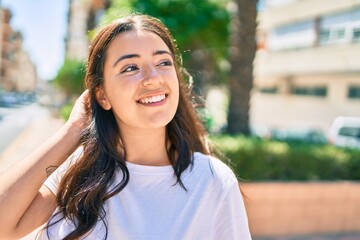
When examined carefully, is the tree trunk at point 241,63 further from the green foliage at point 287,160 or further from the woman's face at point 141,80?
the woman's face at point 141,80

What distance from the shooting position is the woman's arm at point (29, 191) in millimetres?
1398

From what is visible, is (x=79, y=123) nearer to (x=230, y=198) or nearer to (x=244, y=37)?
(x=230, y=198)

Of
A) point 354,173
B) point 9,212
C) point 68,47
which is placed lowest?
point 354,173

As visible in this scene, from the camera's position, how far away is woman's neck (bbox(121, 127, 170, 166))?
1596 mm

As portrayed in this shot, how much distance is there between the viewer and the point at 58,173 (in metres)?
1.52

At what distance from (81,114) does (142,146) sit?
0.79ft

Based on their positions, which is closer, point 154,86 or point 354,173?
point 154,86

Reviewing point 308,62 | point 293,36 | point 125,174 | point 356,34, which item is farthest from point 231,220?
point 293,36

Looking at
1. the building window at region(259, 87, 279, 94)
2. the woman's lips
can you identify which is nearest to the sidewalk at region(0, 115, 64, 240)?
the woman's lips

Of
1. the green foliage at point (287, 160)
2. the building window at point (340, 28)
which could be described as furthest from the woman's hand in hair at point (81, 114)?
the building window at point (340, 28)

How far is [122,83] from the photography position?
148 centimetres

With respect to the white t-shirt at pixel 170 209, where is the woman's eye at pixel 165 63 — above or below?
above

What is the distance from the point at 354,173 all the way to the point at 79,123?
4.89m

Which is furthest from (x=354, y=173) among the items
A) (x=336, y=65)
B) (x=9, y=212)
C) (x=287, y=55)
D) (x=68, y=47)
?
(x=287, y=55)
